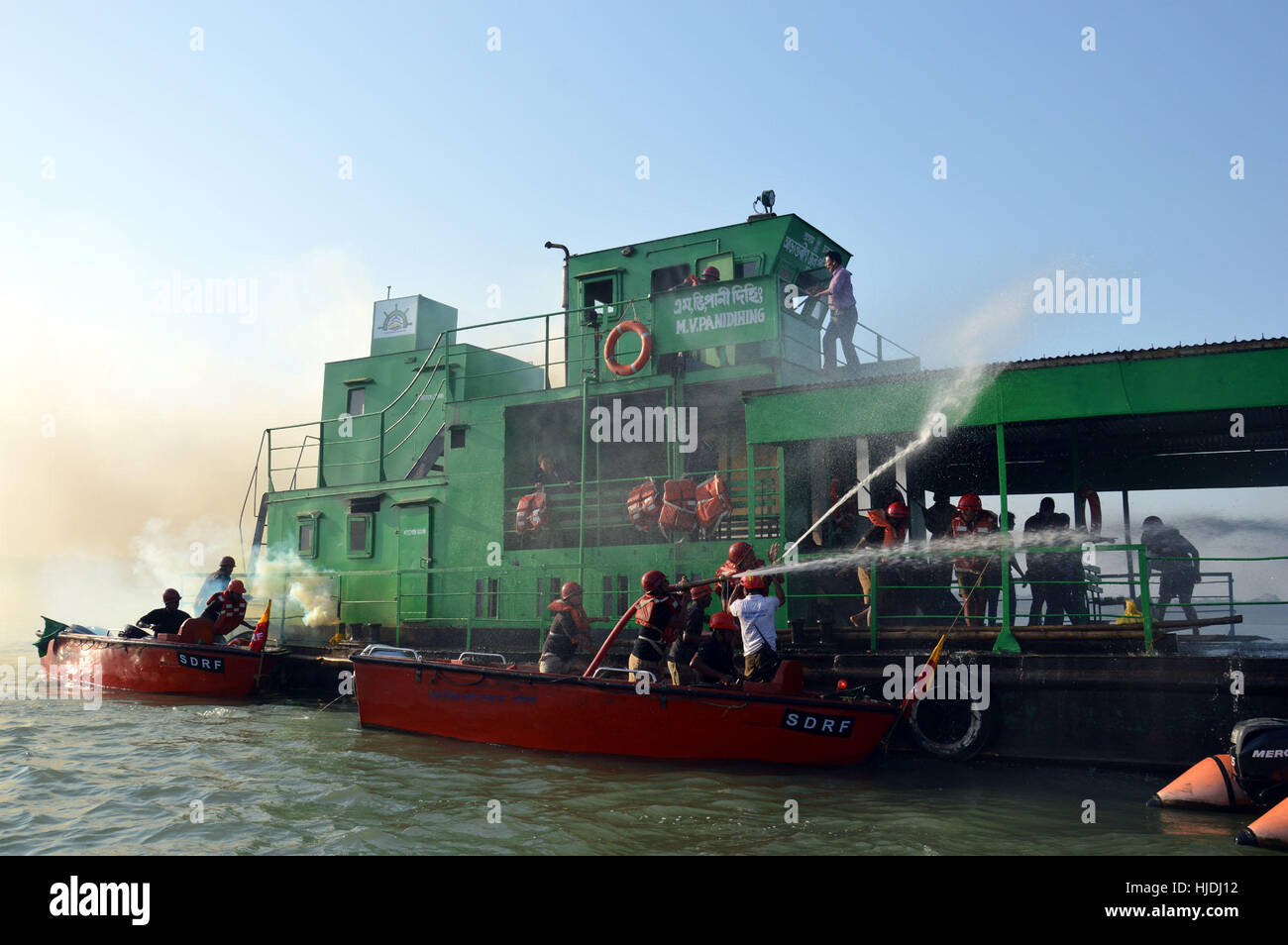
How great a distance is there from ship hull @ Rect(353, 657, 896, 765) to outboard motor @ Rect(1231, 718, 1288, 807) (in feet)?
10.5

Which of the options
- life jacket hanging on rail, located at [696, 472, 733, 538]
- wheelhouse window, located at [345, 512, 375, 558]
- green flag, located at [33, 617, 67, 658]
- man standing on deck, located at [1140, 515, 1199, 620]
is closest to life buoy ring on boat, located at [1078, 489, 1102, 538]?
man standing on deck, located at [1140, 515, 1199, 620]

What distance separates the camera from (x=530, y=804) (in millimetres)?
8430

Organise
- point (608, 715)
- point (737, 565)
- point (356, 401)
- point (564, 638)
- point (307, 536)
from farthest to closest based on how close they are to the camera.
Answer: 1. point (356, 401)
2. point (307, 536)
3. point (564, 638)
4. point (737, 565)
5. point (608, 715)

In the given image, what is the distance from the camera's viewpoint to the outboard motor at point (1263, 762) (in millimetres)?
7957

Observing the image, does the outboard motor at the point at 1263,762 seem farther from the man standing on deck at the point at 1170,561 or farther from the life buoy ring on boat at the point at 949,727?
the man standing on deck at the point at 1170,561

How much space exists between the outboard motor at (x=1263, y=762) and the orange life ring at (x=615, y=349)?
981 cm

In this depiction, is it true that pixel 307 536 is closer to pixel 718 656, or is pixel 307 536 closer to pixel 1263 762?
pixel 718 656

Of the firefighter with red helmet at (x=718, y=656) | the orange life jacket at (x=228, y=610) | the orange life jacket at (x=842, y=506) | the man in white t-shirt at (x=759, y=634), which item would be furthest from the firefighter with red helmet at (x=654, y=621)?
the orange life jacket at (x=228, y=610)

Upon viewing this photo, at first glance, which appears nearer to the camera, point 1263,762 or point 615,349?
point 1263,762

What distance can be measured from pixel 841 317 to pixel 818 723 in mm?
7420

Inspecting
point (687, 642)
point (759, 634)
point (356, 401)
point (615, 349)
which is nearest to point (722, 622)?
point (759, 634)
